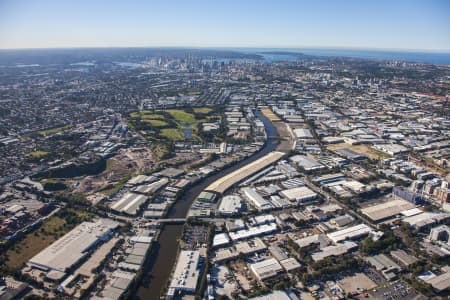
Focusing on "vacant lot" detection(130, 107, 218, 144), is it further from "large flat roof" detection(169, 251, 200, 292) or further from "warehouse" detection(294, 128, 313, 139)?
"large flat roof" detection(169, 251, 200, 292)

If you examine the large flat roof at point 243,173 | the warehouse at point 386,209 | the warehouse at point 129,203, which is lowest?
the warehouse at point 386,209

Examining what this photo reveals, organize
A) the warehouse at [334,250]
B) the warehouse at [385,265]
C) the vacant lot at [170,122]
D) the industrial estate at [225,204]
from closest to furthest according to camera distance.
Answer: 1. the industrial estate at [225,204]
2. the warehouse at [385,265]
3. the warehouse at [334,250]
4. the vacant lot at [170,122]

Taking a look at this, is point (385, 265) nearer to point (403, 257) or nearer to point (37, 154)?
point (403, 257)

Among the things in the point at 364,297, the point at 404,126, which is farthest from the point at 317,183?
the point at 404,126

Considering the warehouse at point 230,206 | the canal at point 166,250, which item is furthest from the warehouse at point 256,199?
the canal at point 166,250

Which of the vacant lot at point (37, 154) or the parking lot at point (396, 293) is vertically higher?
the vacant lot at point (37, 154)

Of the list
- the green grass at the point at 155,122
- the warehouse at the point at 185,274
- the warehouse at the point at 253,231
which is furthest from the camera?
the green grass at the point at 155,122

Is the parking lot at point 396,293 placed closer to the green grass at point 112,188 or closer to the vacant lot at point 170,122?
the green grass at point 112,188
